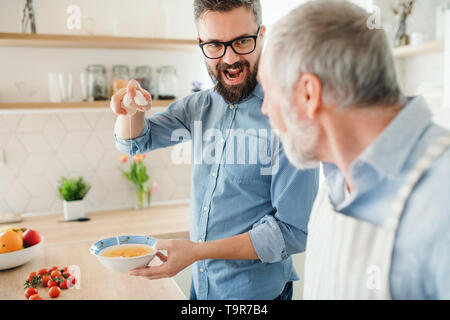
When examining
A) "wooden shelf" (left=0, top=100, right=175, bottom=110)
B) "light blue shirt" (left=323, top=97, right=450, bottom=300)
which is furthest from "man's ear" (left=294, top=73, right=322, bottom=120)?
"wooden shelf" (left=0, top=100, right=175, bottom=110)

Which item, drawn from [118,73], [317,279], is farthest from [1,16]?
[317,279]

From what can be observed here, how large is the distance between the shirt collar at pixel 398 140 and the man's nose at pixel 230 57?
0.69m

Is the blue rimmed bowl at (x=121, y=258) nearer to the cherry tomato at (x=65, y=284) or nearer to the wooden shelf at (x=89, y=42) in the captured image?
the cherry tomato at (x=65, y=284)

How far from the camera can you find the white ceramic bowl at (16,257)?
1.53m

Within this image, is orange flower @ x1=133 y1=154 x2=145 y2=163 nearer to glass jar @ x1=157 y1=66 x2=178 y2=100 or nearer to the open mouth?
glass jar @ x1=157 y1=66 x2=178 y2=100

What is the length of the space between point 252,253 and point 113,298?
47 centimetres

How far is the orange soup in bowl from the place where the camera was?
1.16 meters

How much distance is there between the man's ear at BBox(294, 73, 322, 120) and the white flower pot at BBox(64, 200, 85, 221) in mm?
2116

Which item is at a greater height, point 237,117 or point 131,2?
point 131,2

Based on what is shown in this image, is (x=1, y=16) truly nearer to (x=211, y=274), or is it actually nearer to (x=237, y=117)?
(x=237, y=117)

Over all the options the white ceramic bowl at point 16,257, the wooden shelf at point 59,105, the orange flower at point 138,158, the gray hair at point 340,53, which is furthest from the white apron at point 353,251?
the orange flower at point 138,158

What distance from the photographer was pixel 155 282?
1.44 meters

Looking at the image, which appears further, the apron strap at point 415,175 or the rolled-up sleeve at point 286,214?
the rolled-up sleeve at point 286,214

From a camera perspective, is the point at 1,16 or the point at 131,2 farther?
the point at 131,2
